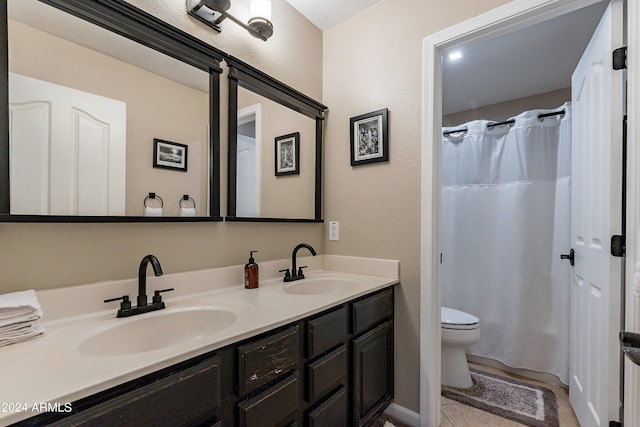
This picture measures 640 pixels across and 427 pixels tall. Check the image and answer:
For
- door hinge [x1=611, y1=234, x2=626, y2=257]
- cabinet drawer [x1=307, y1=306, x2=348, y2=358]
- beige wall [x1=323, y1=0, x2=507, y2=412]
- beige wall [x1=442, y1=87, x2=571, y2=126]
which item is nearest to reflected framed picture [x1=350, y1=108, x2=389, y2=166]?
beige wall [x1=323, y1=0, x2=507, y2=412]

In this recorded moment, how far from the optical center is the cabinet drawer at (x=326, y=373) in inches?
44.7

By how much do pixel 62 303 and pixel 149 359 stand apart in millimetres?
536

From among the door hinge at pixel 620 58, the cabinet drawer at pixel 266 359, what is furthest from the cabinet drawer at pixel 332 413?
the door hinge at pixel 620 58

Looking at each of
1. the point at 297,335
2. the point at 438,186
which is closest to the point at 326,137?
the point at 438,186

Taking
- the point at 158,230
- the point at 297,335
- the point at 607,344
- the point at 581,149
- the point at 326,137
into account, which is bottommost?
the point at 607,344

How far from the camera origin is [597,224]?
139cm

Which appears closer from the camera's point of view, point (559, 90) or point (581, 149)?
point (581, 149)

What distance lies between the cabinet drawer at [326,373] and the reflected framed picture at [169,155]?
3.32 ft

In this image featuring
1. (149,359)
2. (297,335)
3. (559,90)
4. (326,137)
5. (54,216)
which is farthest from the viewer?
(559,90)

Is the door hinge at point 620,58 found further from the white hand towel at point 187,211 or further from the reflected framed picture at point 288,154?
the white hand towel at point 187,211

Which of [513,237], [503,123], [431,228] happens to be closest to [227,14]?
[431,228]

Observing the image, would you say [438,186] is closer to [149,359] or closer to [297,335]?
[297,335]

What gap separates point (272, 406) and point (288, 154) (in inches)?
53.0

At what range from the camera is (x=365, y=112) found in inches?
75.0
